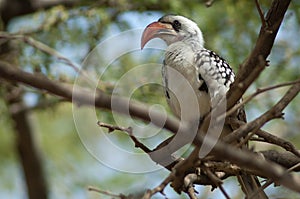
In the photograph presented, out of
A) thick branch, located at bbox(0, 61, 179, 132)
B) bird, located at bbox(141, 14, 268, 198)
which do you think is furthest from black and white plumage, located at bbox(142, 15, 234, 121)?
thick branch, located at bbox(0, 61, 179, 132)

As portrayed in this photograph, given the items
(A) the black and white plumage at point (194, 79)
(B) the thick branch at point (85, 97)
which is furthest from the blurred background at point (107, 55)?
(B) the thick branch at point (85, 97)

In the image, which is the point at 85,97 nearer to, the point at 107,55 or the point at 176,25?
the point at 176,25

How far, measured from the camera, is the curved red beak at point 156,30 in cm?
316

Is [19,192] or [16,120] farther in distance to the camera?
[19,192]

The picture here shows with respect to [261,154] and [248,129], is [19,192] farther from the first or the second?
[248,129]

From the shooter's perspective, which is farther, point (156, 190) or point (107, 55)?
point (107, 55)

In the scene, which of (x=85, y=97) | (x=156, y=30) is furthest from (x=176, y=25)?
(x=85, y=97)

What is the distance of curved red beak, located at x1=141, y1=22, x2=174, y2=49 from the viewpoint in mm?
3163

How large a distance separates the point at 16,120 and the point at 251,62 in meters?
2.80

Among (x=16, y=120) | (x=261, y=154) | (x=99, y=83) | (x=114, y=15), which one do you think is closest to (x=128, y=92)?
(x=99, y=83)

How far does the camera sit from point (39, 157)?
459 cm

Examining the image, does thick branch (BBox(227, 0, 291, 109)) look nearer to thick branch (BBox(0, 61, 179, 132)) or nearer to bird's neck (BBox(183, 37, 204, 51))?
thick branch (BBox(0, 61, 179, 132))

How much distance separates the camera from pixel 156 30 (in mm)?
3271

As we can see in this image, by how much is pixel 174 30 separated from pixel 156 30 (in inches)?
4.6
